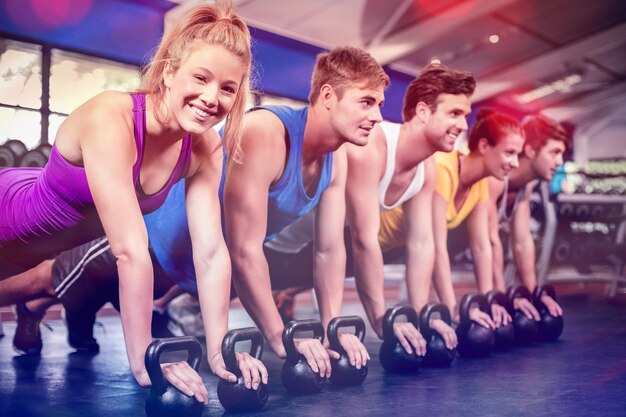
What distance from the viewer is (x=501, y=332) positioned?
274cm

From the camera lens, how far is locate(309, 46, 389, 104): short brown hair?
86.7 inches

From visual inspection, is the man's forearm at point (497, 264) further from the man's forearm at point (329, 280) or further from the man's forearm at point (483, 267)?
the man's forearm at point (329, 280)

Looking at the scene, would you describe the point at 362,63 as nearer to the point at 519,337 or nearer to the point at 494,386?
the point at 494,386

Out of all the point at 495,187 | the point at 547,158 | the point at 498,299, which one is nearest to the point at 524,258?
the point at 495,187

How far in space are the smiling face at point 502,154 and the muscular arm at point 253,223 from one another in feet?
5.00

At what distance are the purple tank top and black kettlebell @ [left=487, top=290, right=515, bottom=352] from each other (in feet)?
5.07

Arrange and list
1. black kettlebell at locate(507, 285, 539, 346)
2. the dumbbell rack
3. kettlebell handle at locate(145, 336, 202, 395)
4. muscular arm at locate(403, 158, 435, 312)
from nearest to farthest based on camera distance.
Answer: kettlebell handle at locate(145, 336, 202, 395) → muscular arm at locate(403, 158, 435, 312) → black kettlebell at locate(507, 285, 539, 346) → the dumbbell rack

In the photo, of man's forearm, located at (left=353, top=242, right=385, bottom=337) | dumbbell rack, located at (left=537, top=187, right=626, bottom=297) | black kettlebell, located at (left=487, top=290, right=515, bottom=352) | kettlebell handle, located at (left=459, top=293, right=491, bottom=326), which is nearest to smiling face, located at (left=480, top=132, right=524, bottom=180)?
black kettlebell, located at (left=487, top=290, right=515, bottom=352)

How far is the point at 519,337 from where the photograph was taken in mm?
2926

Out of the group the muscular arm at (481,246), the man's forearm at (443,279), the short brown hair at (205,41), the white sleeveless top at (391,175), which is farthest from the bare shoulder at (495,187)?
the short brown hair at (205,41)

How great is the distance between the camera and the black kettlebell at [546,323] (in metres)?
3.00

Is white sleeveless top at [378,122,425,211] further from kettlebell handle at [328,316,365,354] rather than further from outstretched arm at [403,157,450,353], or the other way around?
kettlebell handle at [328,316,365,354]

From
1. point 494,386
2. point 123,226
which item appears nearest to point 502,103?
point 494,386

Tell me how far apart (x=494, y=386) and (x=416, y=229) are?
0.95 metres
